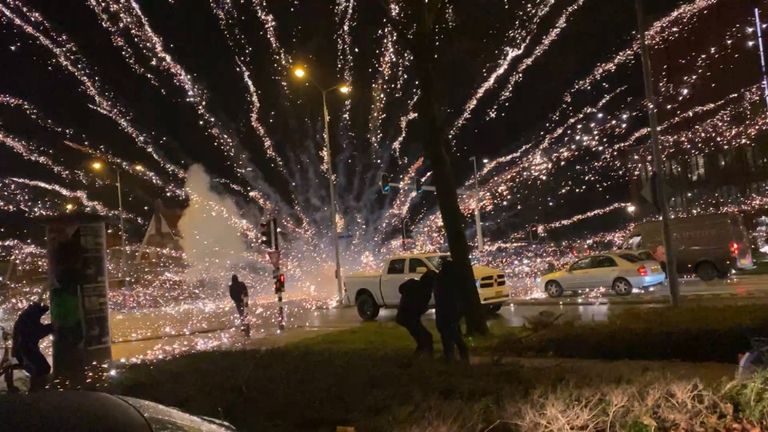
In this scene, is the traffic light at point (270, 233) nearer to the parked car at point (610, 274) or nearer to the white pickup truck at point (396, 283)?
the white pickup truck at point (396, 283)

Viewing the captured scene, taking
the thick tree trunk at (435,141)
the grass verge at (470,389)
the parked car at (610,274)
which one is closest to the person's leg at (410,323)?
the grass verge at (470,389)

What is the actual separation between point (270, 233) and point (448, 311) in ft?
43.8

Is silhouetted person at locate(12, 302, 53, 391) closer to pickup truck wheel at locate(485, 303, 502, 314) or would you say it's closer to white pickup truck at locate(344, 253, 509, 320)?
white pickup truck at locate(344, 253, 509, 320)

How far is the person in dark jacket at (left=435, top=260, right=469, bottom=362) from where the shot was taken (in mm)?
9703

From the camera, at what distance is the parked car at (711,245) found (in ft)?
83.7

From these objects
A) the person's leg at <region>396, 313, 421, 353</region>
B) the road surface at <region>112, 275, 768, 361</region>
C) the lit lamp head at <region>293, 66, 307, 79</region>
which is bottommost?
the road surface at <region>112, 275, 768, 361</region>

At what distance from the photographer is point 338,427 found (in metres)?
5.90

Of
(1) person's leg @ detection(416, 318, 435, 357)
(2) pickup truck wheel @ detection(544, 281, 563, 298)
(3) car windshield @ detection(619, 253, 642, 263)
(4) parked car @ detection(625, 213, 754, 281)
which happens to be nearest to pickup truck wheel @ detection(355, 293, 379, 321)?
(2) pickup truck wheel @ detection(544, 281, 563, 298)

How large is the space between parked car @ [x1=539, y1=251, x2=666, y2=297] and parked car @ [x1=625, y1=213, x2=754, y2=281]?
350 centimetres

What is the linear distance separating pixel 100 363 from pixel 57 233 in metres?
2.31

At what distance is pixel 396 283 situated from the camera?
20875 millimetres

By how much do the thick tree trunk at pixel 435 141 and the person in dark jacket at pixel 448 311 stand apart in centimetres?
434

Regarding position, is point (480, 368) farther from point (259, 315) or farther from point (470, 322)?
point (259, 315)

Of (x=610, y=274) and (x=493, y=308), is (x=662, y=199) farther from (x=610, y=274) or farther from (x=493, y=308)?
(x=610, y=274)
